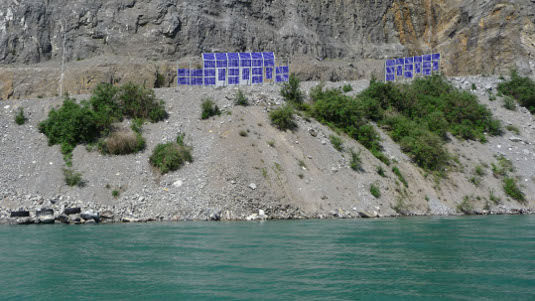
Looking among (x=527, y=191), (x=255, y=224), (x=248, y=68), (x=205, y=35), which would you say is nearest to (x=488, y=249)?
(x=255, y=224)

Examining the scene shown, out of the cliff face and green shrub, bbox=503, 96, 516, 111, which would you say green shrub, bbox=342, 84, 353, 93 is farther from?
green shrub, bbox=503, 96, 516, 111

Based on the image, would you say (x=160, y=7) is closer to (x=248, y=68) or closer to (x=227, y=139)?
(x=248, y=68)

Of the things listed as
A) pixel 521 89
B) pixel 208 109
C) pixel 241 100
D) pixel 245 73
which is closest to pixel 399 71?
pixel 521 89

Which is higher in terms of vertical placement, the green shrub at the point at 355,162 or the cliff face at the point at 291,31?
the cliff face at the point at 291,31

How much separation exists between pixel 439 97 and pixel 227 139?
2090 cm

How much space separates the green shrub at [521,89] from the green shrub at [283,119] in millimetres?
23801

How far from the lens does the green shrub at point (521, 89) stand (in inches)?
1500

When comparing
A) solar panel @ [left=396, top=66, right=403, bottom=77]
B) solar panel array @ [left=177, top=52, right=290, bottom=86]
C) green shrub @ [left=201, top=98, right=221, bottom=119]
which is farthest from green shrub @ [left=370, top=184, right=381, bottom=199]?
solar panel @ [left=396, top=66, right=403, bottom=77]

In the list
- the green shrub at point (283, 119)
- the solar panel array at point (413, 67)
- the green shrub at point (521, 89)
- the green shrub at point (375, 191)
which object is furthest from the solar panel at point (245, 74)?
the green shrub at point (521, 89)

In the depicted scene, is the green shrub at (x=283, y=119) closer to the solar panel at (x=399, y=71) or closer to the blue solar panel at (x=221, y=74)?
the blue solar panel at (x=221, y=74)

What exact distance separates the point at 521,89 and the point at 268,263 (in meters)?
36.9

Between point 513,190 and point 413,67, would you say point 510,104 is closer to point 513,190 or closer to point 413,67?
point 413,67

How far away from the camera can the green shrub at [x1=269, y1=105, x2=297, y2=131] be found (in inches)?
1083

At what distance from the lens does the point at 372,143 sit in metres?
29.0
